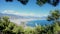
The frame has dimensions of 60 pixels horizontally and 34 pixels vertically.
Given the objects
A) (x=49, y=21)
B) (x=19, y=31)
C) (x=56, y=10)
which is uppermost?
(x=56, y=10)

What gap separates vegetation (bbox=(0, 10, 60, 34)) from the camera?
216cm

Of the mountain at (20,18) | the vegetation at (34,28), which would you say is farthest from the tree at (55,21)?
the mountain at (20,18)

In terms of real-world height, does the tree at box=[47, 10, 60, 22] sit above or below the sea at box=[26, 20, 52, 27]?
above

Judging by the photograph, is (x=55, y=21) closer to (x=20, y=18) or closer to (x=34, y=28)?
(x=34, y=28)

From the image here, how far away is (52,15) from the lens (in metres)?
2.17

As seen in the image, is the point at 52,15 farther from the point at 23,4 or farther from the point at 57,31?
the point at 23,4

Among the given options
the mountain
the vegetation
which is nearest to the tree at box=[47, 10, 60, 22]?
the vegetation

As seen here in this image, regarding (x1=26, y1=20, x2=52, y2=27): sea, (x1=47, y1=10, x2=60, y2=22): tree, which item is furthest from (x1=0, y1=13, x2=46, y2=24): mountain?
(x1=47, y1=10, x2=60, y2=22): tree

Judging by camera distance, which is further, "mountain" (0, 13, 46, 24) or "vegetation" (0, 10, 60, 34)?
"mountain" (0, 13, 46, 24)

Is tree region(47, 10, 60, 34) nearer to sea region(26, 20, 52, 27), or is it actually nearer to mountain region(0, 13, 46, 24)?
sea region(26, 20, 52, 27)

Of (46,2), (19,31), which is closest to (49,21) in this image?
(46,2)

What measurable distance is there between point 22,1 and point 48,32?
0.49 meters

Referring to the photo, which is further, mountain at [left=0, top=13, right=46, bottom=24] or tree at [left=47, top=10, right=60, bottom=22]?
mountain at [left=0, top=13, right=46, bottom=24]

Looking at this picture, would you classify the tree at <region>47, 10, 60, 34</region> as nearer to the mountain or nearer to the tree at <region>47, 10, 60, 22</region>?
the tree at <region>47, 10, 60, 22</region>
